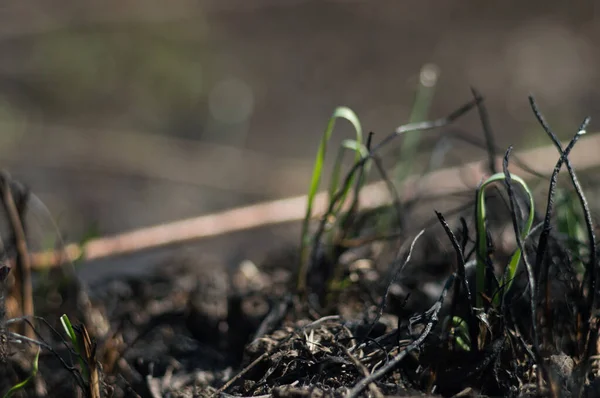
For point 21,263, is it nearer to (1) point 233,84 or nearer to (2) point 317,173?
(2) point 317,173

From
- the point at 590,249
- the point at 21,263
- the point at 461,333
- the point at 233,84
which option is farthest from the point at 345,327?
the point at 233,84

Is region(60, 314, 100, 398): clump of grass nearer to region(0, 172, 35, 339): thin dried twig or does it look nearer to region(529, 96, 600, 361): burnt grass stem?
region(0, 172, 35, 339): thin dried twig

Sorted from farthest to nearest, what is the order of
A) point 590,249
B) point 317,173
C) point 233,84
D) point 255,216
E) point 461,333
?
point 233,84 → point 255,216 → point 317,173 → point 461,333 → point 590,249

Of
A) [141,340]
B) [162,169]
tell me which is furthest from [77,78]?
[141,340]

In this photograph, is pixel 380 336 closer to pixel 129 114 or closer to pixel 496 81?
pixel 129 114

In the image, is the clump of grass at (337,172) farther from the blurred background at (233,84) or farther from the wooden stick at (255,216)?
the blurred background at (233,84)
